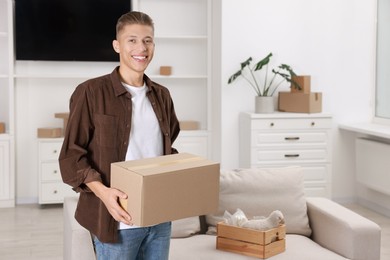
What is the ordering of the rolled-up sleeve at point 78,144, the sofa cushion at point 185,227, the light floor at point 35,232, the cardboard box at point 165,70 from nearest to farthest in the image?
the rolled-up sleeve at point 78,144 → the sofa cushion at point 185,227 → the light floor at point 35,232 → the cardboard box at point 165,70

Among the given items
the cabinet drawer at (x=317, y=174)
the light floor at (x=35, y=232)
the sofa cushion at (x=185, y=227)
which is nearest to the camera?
Answer: the sofa cushion at (x=185, y=227)

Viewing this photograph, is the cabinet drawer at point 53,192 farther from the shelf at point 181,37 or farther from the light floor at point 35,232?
the shelf at point 181,37

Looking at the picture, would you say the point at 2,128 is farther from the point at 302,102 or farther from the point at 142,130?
the point at 142,130

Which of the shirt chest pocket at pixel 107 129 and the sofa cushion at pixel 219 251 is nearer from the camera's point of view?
the shirt chest pocket at pixel 107 129

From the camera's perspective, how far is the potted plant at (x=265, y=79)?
5.48 m

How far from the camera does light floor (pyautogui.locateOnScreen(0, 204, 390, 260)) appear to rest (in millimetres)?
4289

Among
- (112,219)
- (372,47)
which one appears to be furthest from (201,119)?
(112,219)

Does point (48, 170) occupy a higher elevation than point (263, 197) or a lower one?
lower

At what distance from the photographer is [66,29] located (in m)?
5.70

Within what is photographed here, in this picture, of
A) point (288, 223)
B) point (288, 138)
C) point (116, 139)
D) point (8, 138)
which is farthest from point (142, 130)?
point (8, 138)

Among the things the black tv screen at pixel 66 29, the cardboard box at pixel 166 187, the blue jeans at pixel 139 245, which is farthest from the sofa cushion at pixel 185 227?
the black tv screen at pixel 66 29

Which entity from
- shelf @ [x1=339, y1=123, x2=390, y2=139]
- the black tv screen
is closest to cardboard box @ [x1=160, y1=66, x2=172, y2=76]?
the black tv screen

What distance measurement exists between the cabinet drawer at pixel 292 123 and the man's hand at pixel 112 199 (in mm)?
3598

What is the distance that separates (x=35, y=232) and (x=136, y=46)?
10.9 ft
